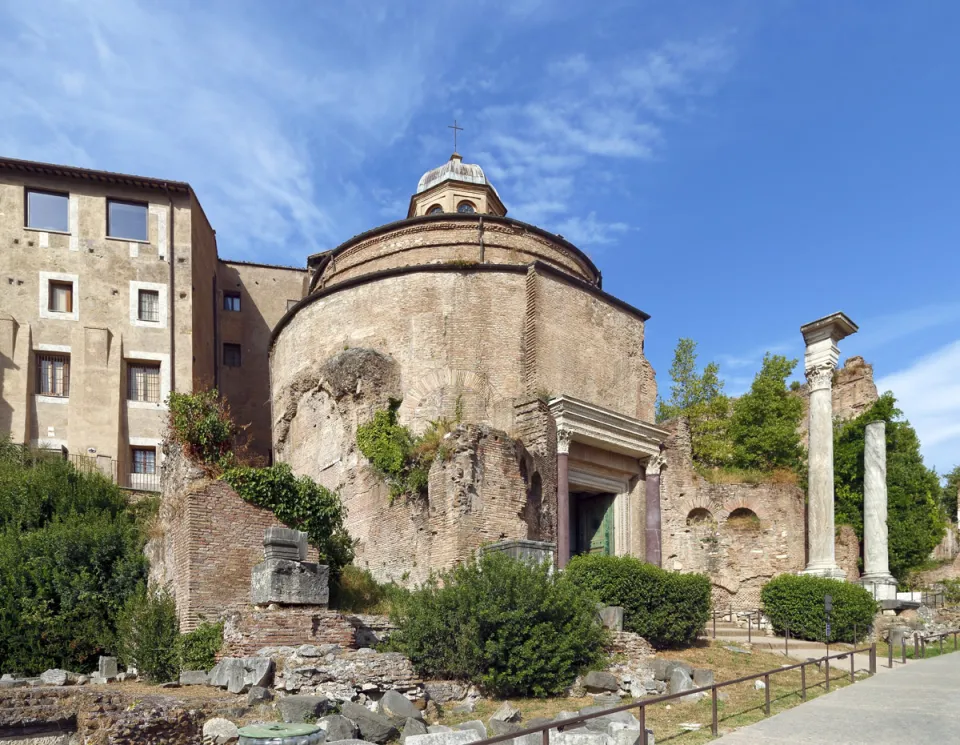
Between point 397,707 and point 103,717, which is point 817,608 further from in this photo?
point 103,717

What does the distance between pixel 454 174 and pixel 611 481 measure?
12.6 m

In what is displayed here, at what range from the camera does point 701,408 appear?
29422 mm

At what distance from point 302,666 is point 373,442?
10053 millimetres

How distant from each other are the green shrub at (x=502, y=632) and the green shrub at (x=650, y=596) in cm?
249

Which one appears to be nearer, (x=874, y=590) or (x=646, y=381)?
(x=874, y=590)

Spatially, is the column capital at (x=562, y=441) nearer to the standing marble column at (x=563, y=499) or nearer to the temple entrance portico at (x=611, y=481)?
the standing marble column at (x=563, y=499)

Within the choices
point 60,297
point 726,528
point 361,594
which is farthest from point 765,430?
point 60,297

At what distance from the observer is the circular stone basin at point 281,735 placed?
7.93 metres

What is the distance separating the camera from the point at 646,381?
85.3 ft

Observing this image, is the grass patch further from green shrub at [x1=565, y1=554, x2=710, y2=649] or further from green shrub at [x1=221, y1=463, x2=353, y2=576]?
green shrub at [x1=221, y1=463, x2=353, y2=576]

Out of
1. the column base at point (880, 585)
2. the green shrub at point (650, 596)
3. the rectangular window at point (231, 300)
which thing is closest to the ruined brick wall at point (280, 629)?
the green shrub at point (650, 596)

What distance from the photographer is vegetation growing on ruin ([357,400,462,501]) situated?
64.9 ft

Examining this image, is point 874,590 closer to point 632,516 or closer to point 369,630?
point 632,516

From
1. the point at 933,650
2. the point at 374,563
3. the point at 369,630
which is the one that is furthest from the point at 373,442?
the point at 933,650
